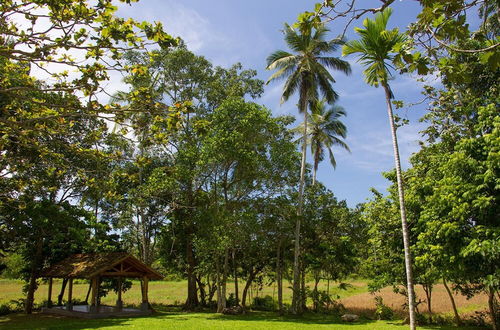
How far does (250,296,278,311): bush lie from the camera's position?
24.7m

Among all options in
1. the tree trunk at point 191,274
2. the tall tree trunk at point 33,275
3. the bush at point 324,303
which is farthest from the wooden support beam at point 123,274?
the bush at point 324,303

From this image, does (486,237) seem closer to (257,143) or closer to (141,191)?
(257,143)

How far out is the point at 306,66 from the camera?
1962cm

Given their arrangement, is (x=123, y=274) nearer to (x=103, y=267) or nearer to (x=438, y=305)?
(x=103, y=267)

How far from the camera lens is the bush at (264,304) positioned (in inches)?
974

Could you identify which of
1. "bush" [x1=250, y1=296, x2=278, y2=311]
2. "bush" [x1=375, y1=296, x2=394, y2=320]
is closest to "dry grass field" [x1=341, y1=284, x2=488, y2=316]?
"bush" [x1=375, y1=296, x2=394, y2=320]

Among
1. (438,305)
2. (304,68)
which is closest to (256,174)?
(304,68)

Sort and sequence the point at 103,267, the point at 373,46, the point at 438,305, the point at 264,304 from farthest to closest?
the point at 264,304
the point at 438,305
the point at 103,267
the point at 373,46

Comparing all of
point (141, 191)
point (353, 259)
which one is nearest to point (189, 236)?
point (141, 191)

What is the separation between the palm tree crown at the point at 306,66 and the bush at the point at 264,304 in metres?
13.3

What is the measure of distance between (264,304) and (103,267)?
12.1 metres

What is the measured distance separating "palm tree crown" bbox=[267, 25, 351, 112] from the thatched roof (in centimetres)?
1157

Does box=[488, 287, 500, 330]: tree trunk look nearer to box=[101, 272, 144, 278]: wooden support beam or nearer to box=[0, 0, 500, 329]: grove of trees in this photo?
box=[0, 0, 500, 329]: grove of trees

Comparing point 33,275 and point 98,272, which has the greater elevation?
point 98,272
